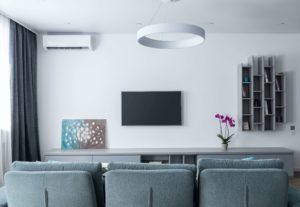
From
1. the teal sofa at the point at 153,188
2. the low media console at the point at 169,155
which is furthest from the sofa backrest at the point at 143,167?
the low media console at the point at 169,155

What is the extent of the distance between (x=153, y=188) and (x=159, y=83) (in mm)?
3203

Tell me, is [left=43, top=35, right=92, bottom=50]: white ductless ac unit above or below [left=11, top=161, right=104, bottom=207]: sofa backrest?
above

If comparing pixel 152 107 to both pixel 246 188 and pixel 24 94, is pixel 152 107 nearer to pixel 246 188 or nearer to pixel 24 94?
pixel 24 94

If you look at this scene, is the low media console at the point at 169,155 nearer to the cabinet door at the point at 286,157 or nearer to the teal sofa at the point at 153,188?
the cabinet door at the point at 286,157

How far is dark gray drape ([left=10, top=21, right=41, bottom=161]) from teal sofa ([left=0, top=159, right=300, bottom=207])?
8.00 ft

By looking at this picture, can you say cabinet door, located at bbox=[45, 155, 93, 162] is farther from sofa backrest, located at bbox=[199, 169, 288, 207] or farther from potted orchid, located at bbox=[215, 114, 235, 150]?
sofa backrest, located at bbox=[199, 169, 288, 207]

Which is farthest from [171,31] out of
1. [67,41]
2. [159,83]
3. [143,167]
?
[67,41]

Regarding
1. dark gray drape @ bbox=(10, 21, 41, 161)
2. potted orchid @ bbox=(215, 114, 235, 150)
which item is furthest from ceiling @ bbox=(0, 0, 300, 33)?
potted orchid @ bbox=(215, 114, 235, 150)

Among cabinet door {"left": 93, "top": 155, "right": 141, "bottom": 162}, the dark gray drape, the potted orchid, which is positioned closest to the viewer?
the dark gray drape

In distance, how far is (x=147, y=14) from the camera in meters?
4.06

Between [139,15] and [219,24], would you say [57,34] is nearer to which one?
[139,15]

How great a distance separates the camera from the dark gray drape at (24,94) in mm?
4298

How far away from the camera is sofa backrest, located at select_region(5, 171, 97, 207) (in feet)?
7.01

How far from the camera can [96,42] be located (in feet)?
16.8
